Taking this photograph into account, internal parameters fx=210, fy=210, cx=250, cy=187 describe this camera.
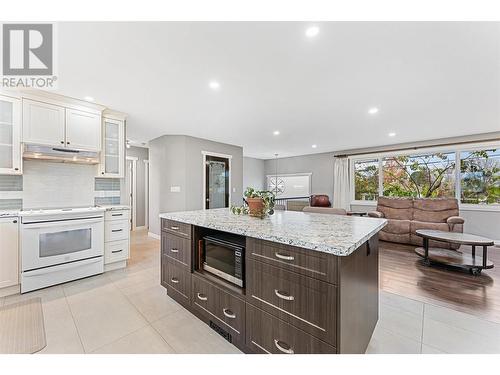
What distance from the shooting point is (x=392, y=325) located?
1843 mm

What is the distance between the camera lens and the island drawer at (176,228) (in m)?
2.04

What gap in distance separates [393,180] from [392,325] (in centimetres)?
521

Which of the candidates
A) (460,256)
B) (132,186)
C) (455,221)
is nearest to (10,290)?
→ (132,186)

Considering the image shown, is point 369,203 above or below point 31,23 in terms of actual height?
below

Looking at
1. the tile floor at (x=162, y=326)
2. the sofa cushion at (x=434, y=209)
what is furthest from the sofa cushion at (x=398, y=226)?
the tile floor at (x=162, y=326)

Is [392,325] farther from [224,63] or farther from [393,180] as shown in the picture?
[393,180]

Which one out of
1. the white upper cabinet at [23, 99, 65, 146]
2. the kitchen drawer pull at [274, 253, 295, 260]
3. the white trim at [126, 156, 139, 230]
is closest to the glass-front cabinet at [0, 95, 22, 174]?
the white upper cabinet at [23, 99, 65, 146]

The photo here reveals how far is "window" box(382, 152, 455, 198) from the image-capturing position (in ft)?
17.1

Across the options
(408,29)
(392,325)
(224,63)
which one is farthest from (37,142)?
(392,325)

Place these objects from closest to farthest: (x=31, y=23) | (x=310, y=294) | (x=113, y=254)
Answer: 1. (x=310, y=294)
2. (x=31, y=23)
3. (x=113, y=254)

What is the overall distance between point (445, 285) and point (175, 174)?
5062mm

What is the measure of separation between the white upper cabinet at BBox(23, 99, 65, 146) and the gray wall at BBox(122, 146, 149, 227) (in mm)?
3322

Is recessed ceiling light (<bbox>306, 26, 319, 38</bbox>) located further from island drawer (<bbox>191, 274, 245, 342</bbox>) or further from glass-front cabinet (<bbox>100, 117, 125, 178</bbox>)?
glass-front cabinet (<bbox>100, 117, 125, 178</bbox>)

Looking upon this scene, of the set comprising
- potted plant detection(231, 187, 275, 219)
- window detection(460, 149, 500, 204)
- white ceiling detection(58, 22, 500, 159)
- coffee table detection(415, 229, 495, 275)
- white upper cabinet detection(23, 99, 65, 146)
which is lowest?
coffee table detection(415, 229, 495, 275)
